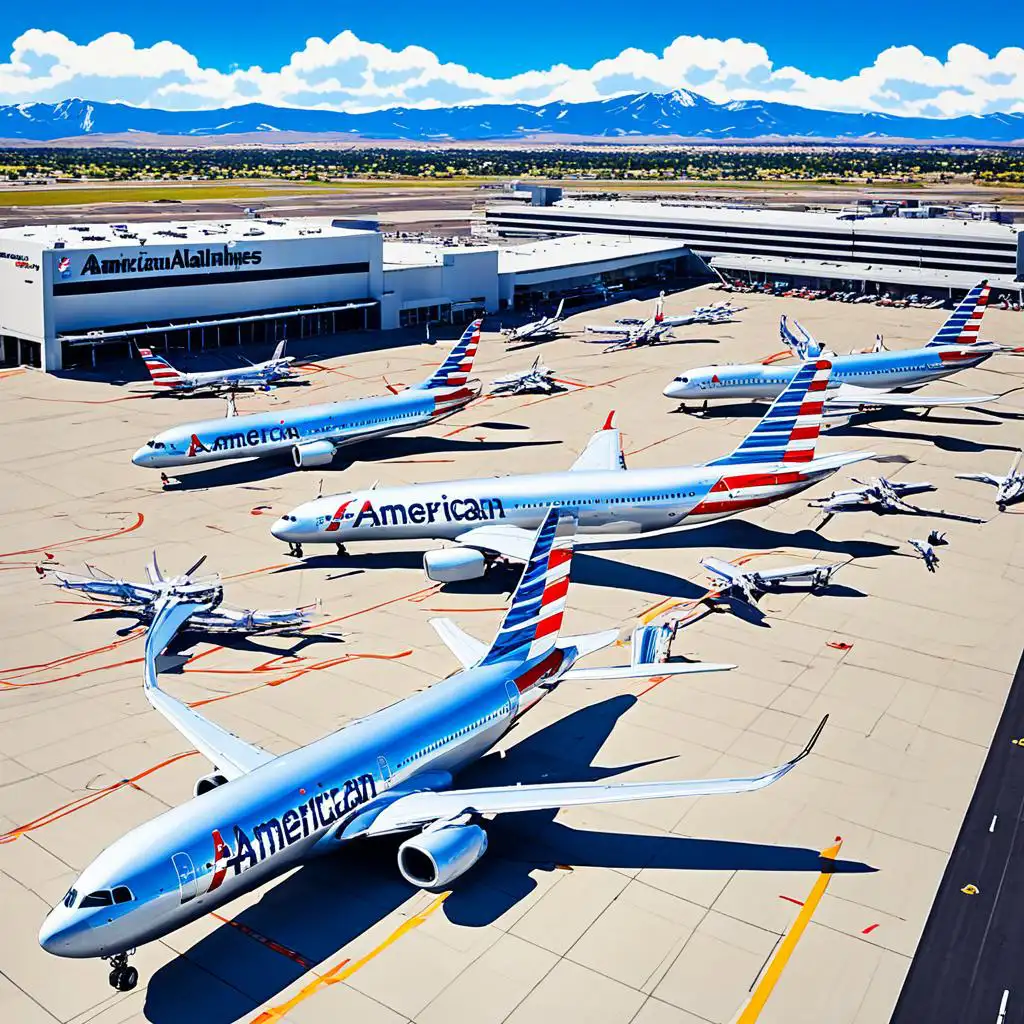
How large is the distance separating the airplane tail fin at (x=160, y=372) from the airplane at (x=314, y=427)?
12.0 m

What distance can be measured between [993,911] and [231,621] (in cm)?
2698

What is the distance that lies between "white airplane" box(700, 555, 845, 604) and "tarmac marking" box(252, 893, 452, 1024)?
22778 mm

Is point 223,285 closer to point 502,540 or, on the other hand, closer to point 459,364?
point 459,364

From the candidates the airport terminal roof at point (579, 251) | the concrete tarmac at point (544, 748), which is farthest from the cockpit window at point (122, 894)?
the airport terminal roof at point (579, 251)

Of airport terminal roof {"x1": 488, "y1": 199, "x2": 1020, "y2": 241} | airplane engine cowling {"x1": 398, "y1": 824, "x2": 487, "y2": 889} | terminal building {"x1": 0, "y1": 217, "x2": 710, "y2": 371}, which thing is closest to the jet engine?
airplane engine cowling {"x1": 398, "y1": 824, "x2": 487, "y2": 889}

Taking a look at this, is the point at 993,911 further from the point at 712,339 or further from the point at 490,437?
the point at 712,339

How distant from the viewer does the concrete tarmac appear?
82.4 feet

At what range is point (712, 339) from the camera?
112562mm

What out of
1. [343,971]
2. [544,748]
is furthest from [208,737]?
[544,748]

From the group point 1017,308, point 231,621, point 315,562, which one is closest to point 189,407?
point 315,562

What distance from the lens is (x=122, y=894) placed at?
2288cm

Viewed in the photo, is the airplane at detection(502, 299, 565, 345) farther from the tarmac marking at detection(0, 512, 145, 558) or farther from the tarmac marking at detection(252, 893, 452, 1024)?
the tarmac marking at detection(252, 893, 452, 1024)

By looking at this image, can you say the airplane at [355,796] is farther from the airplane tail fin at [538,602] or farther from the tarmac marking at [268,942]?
the tarmac marking at [268,942]

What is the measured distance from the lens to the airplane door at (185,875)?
2370cm
